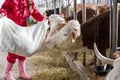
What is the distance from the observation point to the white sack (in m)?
4.61

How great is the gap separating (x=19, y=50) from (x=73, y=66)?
1.37 meters

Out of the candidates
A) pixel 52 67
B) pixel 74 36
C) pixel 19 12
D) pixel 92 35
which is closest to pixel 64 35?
pixel 74 36

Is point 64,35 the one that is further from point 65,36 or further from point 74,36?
point 74,36

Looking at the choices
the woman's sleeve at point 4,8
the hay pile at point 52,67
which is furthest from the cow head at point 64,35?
the woman's sleeve at point 4,8

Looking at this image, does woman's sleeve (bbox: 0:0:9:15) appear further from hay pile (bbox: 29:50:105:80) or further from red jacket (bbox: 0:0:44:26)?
hay pile (bbox: 29:50:105:80)

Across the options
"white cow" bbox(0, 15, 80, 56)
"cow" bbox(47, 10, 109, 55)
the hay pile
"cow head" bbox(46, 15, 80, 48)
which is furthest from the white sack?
the hay pile

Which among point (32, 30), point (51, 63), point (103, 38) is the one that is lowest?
point (51, 63)

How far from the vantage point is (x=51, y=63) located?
6.59 m

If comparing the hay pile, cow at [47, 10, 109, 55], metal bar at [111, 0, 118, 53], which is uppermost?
metal bar at [111, 0, 118, 53]

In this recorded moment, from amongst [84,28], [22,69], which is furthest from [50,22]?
[22,69]

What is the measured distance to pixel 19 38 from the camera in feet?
15.3

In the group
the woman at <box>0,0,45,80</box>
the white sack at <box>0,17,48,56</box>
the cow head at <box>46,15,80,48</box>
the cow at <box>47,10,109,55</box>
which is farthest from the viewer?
the cow at <box>47,10,109,55</box>

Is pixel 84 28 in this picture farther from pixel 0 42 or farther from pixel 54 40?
pixel 0 42

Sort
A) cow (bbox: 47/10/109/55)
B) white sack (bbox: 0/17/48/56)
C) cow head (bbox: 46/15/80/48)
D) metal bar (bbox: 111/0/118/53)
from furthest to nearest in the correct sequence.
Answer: cow (bbox: 47/10/109/55) < cow head (bbox: 46/15/80/48) < white sack (bbox: 0/17/48/56) < metal bar (bbox: 111/0/118/53)
